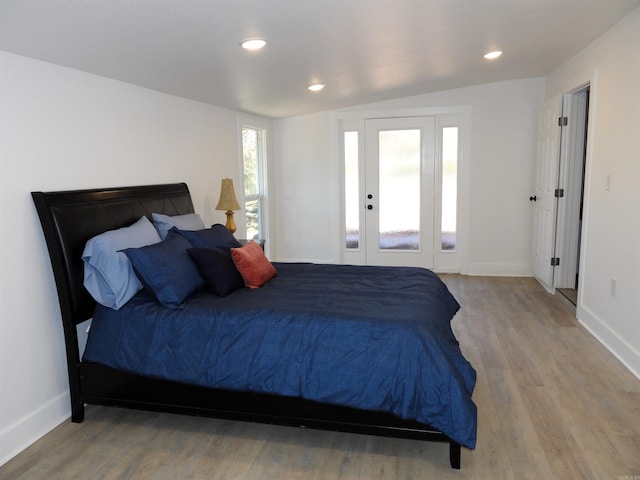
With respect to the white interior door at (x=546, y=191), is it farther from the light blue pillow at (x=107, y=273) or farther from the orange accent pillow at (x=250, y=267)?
the light blue pillow at (x=107, y=273)

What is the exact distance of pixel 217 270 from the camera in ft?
9.73

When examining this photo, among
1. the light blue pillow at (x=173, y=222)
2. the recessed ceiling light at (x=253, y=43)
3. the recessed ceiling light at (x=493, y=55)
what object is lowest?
the light blue pillow at (x=173, y=222)

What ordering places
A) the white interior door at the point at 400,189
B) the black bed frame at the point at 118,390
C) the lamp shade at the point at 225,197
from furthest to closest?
the white interior door at the point at 400,189, the lamp shade at the point at 225,197, the black bed frame at the point at 118,390

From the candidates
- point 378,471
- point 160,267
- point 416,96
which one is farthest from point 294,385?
point 416,96

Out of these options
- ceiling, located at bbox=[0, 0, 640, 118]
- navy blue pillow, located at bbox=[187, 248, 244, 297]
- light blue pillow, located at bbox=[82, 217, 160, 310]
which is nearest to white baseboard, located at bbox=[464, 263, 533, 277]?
ceiling, located at bbox=[0, 0, 640, 118]

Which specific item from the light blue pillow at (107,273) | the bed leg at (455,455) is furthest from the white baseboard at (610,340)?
the light blue pillow at (107,273)

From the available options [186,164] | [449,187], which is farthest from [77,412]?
[449,187]

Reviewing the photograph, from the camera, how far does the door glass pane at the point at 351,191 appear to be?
6.36 m

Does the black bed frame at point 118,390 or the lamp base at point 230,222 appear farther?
the lamp base at point 230,222

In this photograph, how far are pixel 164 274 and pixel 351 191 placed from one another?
398 centimetres

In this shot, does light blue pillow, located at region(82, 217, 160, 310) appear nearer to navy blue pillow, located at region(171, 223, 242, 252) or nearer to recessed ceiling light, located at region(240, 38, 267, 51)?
navy blue pillow, located at region(171, 223, 242, 252)

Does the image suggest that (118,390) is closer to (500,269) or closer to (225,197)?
(225,197)

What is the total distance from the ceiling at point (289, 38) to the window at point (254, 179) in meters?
0.99

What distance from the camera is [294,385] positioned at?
95.3 inches
